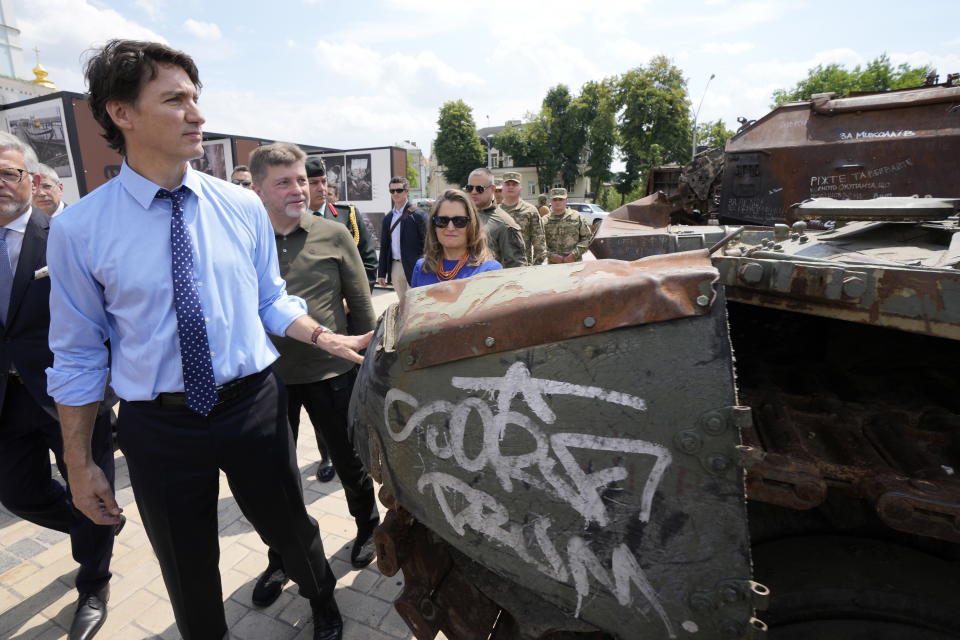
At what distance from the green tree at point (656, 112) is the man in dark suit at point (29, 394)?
2974 cm

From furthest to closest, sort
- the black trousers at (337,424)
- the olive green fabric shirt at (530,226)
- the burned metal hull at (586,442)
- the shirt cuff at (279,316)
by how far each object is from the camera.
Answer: the olive green fabric shirt at (530,226) → the black trousers at (337,424) → the shirt cuff at (279,316) → the burned metal hull at (586,442)

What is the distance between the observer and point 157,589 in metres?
2.68

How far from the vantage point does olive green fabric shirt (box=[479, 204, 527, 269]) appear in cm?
469

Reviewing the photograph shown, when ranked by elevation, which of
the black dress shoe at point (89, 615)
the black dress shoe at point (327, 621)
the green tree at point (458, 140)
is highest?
the green tree at point (458, 140)

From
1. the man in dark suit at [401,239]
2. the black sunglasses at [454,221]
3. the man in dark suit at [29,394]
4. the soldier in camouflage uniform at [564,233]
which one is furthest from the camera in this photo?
the soldier in camouflage uniform at [564,233]

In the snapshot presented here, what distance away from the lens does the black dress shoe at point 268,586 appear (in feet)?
8.36

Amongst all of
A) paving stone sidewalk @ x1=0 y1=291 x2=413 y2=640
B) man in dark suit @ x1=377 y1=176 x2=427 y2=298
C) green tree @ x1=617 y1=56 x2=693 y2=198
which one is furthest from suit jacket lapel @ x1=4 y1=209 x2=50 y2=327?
green tree @ x1=617 y1=56 x2=693 y2=198

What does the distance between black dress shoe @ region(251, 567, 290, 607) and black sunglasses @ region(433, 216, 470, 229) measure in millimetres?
1926

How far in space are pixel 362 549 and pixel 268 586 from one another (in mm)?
487

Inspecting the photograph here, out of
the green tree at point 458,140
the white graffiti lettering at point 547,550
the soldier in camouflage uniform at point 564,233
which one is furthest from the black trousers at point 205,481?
the green tree at point 458,140

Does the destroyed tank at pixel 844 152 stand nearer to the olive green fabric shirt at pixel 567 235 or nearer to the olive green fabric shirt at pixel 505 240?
the olive green fabric shirt at pixel 505 240

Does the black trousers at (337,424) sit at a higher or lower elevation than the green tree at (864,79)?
lower

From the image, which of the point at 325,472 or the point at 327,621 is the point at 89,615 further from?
the point at 325,472

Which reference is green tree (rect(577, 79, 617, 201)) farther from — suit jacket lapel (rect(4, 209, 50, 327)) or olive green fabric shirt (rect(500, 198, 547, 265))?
suit jacket lapel (rect(4, 209, 50, 327))
